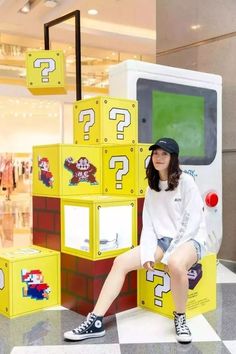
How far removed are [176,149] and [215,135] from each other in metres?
1.16

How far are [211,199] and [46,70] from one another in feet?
5.36

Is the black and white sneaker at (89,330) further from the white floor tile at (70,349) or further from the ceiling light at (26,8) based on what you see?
the ceiling light at (26,8)

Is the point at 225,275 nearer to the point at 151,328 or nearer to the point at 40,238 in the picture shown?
the point at 151,328

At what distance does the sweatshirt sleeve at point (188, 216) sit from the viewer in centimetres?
229

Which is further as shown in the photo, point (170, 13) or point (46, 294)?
point (170, 13)

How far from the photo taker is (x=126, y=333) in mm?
2236

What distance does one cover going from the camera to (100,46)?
26.7 feet

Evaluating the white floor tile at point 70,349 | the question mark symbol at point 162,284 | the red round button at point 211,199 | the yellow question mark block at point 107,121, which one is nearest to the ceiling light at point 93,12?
the yellow question mark block at point 107,121

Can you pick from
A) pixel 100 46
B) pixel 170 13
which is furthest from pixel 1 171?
pixel 170 13

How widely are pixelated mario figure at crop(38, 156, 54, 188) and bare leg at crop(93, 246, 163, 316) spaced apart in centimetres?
73

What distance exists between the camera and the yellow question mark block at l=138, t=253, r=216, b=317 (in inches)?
97.3

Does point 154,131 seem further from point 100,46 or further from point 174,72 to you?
point 100,46

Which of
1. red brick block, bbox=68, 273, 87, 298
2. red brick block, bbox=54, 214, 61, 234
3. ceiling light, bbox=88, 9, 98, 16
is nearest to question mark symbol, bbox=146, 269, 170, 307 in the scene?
red brick block, bbox=68, 273, 87, 298

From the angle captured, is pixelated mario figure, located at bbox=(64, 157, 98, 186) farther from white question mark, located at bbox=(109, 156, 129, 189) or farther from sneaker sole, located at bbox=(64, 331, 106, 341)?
sneaker sole, located at bbox=(64, 331, 106, 341)
